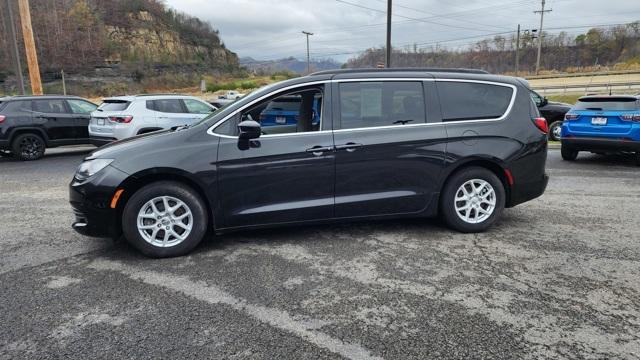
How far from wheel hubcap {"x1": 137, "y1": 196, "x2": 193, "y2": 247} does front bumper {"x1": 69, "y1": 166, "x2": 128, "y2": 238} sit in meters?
0.29

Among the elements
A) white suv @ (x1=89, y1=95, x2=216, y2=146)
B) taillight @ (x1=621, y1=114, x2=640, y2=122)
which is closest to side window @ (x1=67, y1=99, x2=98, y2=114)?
white suv @ (x1=89, y1=95, x2=216, y2=146)

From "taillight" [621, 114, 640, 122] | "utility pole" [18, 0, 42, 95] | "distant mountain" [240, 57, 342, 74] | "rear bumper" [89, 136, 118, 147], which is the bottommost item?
"rear bumper" [89, 136, 118, 147]

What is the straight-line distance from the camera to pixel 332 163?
4613 mm

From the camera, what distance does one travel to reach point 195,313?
330 cm

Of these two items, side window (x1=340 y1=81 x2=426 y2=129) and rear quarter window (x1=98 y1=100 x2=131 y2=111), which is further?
rear quarter window (x1=98 y1=100 x2=131 y2=111)

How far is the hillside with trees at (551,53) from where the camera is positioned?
285 ft

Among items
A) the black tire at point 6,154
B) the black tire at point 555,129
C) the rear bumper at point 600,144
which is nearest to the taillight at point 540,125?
the rear bumper at point 600,144

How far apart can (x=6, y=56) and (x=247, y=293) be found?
6603 centimetres

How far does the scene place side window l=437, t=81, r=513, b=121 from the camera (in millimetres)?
5000

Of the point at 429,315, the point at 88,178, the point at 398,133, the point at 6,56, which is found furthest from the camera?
the point at 6,56

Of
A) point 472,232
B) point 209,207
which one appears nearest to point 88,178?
point 209,207

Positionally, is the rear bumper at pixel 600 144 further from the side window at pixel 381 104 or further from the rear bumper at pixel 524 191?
the side window at pixel 381 104

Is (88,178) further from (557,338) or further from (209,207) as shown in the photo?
(557,338)

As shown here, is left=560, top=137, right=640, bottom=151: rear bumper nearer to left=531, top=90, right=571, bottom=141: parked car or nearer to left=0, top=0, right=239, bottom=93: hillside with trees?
left=531, top=90, right=571, bottom=141: parked car
